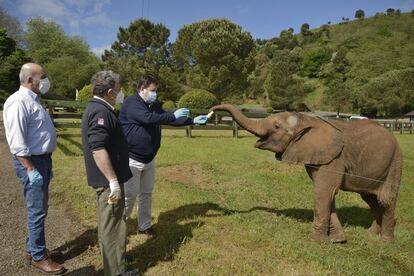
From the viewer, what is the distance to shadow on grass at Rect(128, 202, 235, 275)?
4.28 m

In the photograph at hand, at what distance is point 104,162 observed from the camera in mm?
3217

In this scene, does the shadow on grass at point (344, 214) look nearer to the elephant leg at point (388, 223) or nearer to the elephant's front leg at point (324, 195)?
the elephant leg at point (388, 223)

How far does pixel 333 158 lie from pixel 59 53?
60.1m

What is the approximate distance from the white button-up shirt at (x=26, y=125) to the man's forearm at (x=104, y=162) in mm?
797

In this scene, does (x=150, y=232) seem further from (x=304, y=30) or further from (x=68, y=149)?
(x=304, y=30)

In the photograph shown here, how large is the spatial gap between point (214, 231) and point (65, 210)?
2738mm

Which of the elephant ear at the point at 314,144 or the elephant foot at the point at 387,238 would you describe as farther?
the elephant foot at the point at 387,238

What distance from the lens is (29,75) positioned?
3654mm

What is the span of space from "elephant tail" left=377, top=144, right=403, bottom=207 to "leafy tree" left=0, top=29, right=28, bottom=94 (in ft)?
117

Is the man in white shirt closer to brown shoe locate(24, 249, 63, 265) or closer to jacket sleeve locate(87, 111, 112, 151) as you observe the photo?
brown shoe locate(24, 249, 63, 265)

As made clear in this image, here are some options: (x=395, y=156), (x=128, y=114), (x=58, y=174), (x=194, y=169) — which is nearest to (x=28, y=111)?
(x=128, y=114)

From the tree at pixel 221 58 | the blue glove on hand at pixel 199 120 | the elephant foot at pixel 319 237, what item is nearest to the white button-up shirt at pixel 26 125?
the blue glove on hand at pixel 199 120

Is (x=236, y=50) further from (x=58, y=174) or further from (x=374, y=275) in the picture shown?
(x=374, y=275)

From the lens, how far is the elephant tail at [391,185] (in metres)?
4.93
